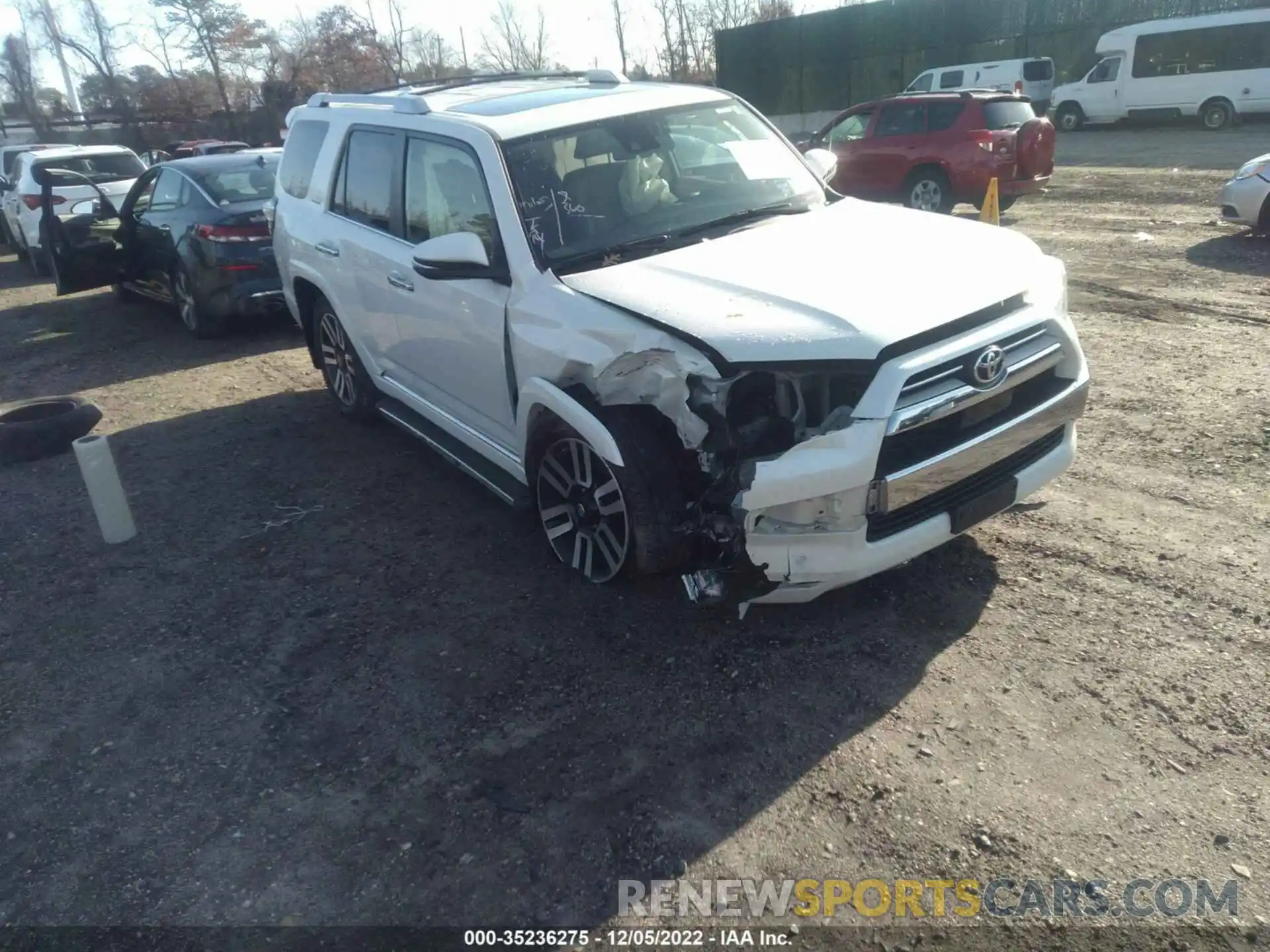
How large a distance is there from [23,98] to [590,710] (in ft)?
223

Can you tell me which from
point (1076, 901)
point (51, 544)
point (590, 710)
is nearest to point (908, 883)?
point (1076, 901)

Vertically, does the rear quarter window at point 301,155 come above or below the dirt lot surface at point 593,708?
above

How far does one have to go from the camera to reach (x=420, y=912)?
2754 mm

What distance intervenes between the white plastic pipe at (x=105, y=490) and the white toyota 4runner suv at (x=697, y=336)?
5.31ft

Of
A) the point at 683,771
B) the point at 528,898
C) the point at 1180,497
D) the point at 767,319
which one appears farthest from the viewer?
the point at 1180,497

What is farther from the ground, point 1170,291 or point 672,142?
point 672,142

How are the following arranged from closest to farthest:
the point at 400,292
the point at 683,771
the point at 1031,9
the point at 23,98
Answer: the point at 683,771, the point at 400,292, the point at 1031,9, the point at 23,98

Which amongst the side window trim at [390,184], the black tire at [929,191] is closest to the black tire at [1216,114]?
the black tire at [929,191]

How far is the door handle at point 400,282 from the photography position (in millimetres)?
5008

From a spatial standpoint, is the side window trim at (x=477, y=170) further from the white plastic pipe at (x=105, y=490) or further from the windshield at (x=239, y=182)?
the windshield at (x=239, y=182)

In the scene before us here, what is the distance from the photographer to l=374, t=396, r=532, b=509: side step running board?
4.52 m

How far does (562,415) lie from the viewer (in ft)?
12.8

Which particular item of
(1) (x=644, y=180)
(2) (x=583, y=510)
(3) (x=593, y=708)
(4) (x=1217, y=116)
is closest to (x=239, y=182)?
(1) (x=644, y=180)

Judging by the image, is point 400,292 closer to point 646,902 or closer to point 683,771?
point 683,771
